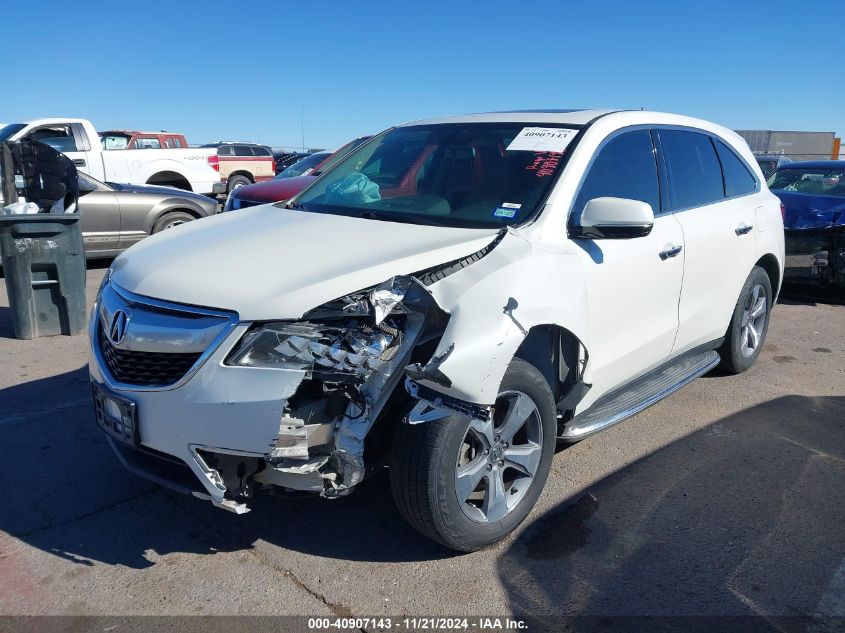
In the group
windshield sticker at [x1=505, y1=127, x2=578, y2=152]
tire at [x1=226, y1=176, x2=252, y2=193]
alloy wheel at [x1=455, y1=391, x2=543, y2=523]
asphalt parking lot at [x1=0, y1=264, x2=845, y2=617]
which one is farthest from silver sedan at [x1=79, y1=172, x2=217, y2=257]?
tire at [x1=226, y1=176, x2=252, y2=193]

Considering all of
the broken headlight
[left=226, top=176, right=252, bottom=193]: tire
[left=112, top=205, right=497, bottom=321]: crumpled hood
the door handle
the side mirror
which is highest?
[left=226, top=176, right=252, bottom=193]: tire

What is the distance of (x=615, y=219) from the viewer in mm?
3217

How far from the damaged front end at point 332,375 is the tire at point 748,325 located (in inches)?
125

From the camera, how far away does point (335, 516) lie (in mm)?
3406

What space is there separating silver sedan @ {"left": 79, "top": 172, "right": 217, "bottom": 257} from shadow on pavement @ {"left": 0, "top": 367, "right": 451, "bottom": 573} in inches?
227

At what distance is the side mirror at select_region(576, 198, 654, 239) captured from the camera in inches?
126

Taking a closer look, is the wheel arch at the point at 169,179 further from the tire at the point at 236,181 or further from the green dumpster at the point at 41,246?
the green dumpster at the point at 41,246

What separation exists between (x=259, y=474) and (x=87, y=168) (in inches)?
510

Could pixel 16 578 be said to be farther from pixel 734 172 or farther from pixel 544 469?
pixel 734 172

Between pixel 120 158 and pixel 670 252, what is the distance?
13.3 m

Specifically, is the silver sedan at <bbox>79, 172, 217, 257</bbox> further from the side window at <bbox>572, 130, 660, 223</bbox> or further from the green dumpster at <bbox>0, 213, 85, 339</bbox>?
the side window at <bbox>572, 130, 660, 223</bbox>

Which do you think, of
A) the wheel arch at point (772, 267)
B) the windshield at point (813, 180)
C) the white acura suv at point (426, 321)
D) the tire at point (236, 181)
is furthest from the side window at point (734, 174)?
the tire at point (236, 181)

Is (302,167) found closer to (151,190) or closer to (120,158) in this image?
(151,190)

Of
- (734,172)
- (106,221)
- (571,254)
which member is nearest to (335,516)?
(571,254)
